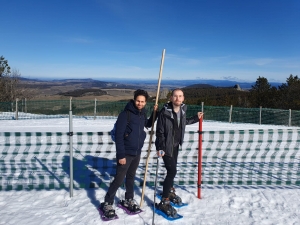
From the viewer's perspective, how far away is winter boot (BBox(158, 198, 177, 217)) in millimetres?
4343

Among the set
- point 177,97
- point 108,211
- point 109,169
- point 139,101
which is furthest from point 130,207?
point 109,169

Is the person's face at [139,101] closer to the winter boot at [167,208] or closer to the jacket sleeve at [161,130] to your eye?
the jacket sleeve at [161,130]

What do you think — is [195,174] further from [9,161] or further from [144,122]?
[9,161]

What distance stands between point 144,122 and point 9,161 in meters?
4.88

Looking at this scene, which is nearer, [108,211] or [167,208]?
[108,211]

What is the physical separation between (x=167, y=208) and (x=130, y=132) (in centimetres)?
144

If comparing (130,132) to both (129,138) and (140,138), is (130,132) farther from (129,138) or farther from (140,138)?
(140,138)

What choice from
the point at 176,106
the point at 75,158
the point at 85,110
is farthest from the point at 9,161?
the point at 85,110

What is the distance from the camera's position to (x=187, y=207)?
476cm

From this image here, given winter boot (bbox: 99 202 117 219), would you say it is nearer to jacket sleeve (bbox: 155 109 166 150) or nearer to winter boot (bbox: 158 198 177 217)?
winter boot (bbox: 158 198 177 217)

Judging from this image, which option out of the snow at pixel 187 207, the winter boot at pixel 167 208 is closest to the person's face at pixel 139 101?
the winter boot at pixel 167 208

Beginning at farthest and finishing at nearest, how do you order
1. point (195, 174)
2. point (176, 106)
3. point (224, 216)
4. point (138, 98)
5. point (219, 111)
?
point (219, 111)
point (195, 174)
point (224, 216)
point (176, 106)
point (138, 98)

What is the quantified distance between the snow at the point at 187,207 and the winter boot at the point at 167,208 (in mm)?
122

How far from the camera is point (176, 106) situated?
13.9 feet
